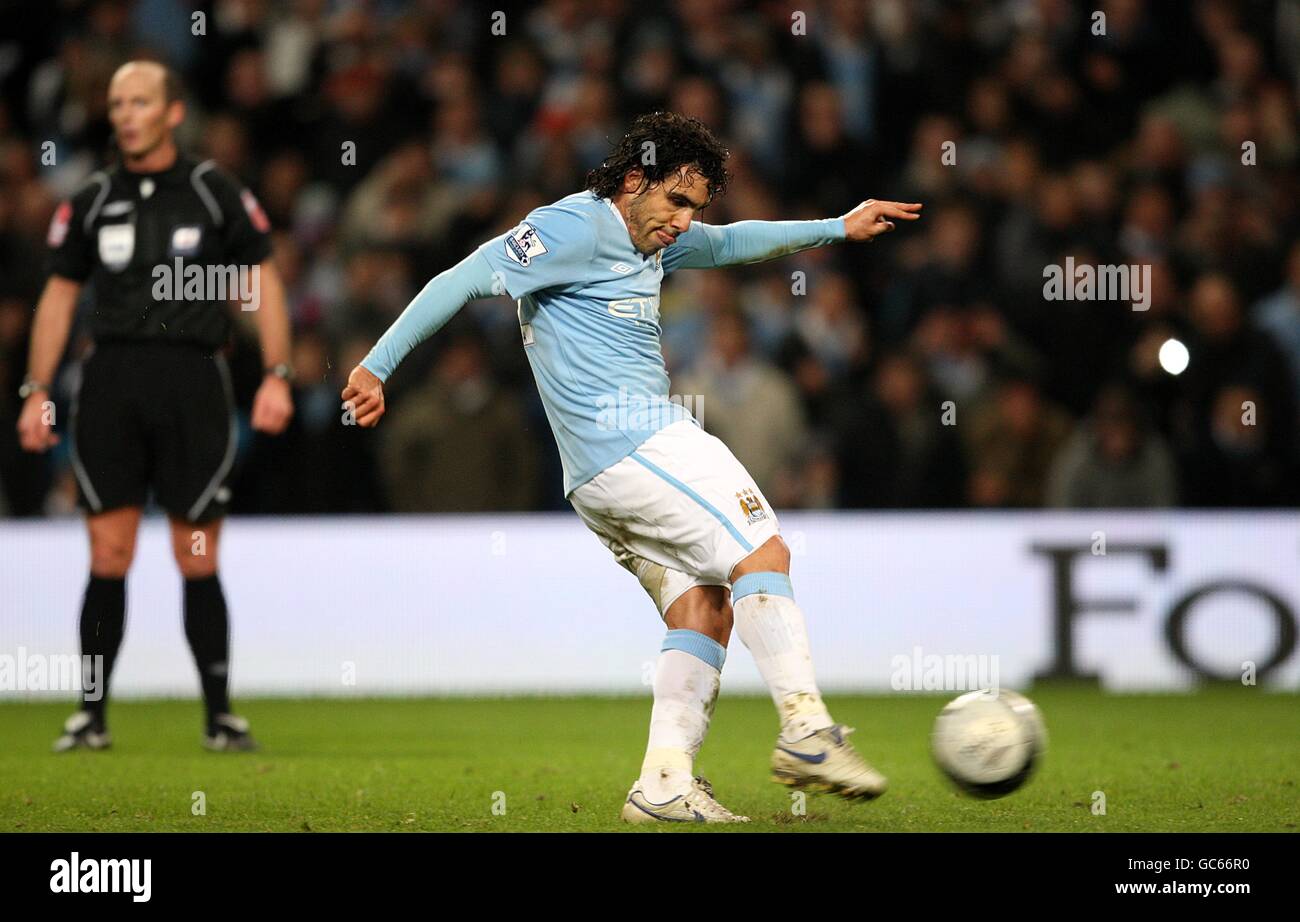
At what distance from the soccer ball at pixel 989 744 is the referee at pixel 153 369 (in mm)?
2908

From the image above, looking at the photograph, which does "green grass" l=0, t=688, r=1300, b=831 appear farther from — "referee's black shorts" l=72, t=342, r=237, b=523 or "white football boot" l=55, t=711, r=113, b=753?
"referee's black shorts" l=72, t=342, r=237, b=523

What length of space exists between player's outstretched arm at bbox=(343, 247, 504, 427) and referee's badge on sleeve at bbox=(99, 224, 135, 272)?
2375mm

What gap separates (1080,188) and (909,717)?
13.7ft

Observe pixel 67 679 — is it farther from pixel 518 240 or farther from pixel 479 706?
pixel 518 240

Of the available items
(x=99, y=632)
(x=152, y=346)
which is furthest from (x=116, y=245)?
(x=99, y=632)

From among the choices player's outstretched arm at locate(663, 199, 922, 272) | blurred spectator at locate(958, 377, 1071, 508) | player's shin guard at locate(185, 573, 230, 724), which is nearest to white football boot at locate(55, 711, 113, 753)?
player's shin guard at locate(185, 573, 230, 724)

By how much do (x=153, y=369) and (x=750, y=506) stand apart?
2.87m

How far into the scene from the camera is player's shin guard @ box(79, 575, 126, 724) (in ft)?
22.8

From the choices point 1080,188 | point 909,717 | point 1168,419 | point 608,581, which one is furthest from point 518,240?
point 1080,188

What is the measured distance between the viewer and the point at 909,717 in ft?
27.6

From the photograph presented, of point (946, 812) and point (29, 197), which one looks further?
point (29, 197)

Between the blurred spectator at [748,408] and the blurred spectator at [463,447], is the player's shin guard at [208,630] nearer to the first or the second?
the blurred spectator at [463,447]

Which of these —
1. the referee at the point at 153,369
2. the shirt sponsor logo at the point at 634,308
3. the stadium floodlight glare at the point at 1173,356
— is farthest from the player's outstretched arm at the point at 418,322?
the stadium floodlight glare at the point at 1173,356

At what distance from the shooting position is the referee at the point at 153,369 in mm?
6902
